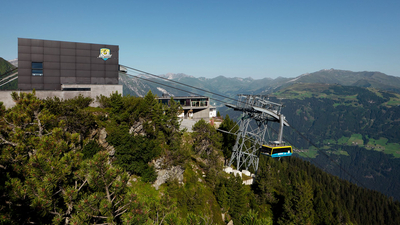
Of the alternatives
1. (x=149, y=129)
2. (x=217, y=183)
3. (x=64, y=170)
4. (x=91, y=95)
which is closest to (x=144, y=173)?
(x=149, y=129)

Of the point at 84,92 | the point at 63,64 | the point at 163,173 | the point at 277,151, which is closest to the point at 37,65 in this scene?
the point at 63,64

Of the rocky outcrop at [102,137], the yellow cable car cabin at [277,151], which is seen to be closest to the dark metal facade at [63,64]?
the rocky outcrop at [102,137]

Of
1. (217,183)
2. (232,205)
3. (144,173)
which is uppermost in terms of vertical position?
(144,173)

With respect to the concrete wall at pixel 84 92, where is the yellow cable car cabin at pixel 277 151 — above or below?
below

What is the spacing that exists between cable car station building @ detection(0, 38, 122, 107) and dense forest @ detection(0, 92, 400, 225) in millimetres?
11014

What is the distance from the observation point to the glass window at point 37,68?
57000mm

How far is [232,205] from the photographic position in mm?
47781

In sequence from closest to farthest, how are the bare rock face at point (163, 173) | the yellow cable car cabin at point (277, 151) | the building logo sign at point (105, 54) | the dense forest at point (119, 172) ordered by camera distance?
the dense forest at point (119, 172), the bare rock face at point (163, 173), the yellow cable car cabin at point (277, 151), the building logo sign at point (105, 54)

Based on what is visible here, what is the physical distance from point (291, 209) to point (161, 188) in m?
30.2

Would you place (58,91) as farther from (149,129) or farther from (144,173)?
(144,173)

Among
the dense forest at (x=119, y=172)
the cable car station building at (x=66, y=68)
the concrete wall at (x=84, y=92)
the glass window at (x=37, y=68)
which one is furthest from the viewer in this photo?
the glass window at (x=37, y=68)

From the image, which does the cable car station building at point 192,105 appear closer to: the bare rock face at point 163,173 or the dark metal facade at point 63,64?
the dark metal facade at point 63,64

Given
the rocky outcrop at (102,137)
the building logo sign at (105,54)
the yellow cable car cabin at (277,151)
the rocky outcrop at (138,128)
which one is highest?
the building logo sign at (105,54)

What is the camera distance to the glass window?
187 feet
